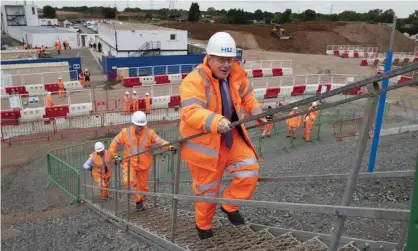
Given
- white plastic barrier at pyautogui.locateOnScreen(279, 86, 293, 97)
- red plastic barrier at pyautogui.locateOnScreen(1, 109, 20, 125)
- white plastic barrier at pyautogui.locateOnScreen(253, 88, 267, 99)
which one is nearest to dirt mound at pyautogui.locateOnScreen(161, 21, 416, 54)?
white plastic barrier at pyautogui.locateOnScreen(279, 86, 293, 97)

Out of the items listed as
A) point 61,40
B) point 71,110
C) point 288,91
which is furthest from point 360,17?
point 71,110

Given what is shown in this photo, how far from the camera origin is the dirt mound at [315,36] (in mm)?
49500

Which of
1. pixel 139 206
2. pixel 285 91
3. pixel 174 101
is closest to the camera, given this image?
pixel 139 206

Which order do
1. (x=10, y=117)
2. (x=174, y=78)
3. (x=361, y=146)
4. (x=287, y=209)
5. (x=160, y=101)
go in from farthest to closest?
(x=174, y=78) → (x=160, y=101) → (x=10, y=117) → (x=287, y=209) → (x=361, y=146)

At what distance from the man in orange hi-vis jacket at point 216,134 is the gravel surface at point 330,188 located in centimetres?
213

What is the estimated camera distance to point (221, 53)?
338 cm

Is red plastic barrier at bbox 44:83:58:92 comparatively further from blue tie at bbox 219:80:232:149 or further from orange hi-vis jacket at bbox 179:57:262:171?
blue tie at bbox 219:80:232:149

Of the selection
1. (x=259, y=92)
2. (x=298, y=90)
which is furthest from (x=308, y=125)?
(x=298, y=90)

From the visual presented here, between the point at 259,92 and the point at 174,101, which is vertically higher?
the point at 259,92

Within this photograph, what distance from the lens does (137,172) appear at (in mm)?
6914

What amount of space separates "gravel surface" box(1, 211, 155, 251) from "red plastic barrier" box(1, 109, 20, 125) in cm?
832

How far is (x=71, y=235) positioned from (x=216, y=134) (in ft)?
13.6

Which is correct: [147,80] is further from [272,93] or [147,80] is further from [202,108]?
[202,108]

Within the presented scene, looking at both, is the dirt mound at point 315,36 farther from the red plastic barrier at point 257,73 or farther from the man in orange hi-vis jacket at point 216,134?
the man in orange hi-vis jacket at point 216,134
